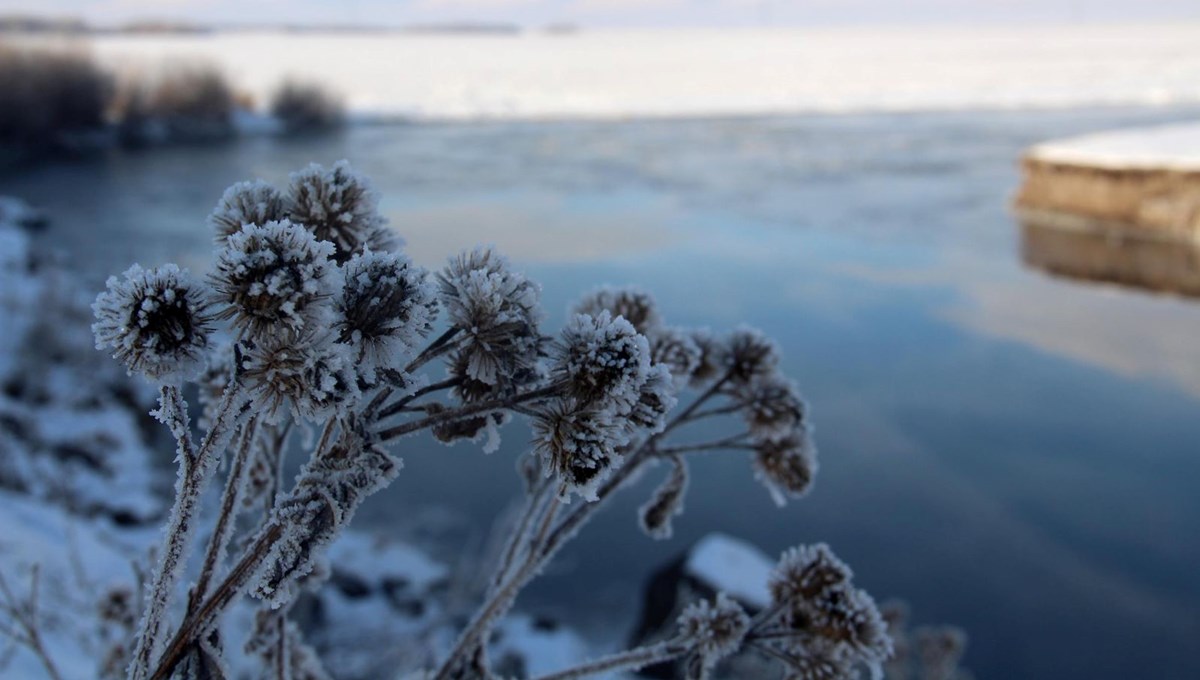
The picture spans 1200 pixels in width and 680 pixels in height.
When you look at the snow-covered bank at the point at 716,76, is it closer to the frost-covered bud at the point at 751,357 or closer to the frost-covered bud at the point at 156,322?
the frost-covered bud at the point at 751,357

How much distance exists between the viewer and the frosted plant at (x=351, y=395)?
2.54 ft

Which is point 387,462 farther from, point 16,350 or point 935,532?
point 16,350

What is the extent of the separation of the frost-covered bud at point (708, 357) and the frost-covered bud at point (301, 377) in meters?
0.64

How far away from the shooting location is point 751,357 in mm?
1315

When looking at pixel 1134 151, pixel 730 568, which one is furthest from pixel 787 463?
pixel 1134 151

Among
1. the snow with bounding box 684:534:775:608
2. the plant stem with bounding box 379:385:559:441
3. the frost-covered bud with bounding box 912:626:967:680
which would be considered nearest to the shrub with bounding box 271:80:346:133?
the snow with bounding box 684:534:775:608

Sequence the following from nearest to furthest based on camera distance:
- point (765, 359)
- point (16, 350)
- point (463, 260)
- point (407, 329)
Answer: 1. point (407, 329)
2. point (463, 260)
3. point (765, 359)
4. point (16, 350)

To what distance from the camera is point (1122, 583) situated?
669 centimetres

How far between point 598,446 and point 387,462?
190mm

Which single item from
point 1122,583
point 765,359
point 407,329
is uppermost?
point 407,329

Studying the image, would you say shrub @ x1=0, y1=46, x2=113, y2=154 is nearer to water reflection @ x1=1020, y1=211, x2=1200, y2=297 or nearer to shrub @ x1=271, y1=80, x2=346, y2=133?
shrub @ x1=271, y1=80, x2=346, y2=133

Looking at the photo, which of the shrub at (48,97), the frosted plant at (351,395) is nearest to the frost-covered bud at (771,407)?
the frosted plant at (351,395)

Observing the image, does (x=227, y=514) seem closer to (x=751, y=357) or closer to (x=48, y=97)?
(x=751, y=357)

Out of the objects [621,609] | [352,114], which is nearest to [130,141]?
[352,114]
